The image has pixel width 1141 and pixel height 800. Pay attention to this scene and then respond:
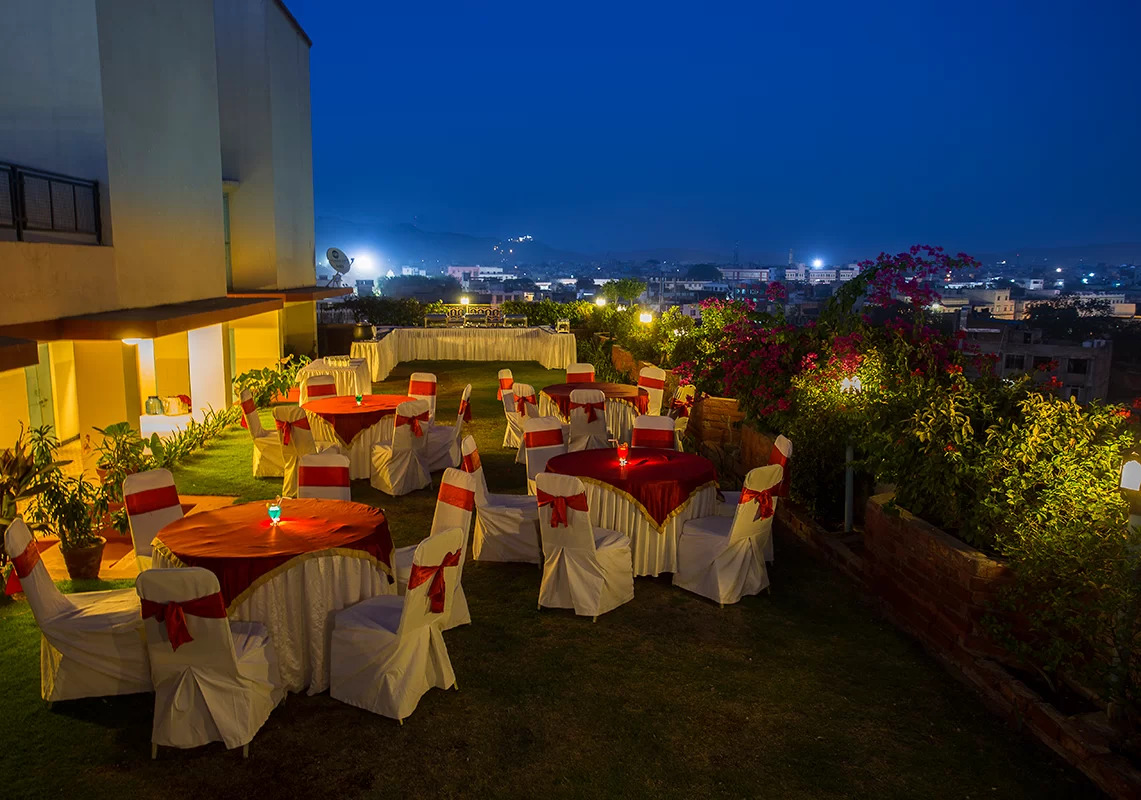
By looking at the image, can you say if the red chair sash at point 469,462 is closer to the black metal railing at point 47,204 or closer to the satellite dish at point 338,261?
the black metal railing at point 47,204

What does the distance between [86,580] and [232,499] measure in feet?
7.35

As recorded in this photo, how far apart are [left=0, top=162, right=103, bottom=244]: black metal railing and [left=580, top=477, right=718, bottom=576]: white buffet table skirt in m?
5.95

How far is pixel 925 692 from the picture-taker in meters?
4.43

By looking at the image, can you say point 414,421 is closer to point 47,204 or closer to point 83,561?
point 83,561

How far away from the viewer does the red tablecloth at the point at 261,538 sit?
4.12 metres

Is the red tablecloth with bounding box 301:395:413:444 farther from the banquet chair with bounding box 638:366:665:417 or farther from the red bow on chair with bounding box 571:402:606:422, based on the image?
the banquet chair with bounding box 638:366:665:417

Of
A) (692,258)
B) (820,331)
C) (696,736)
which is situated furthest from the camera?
(692,258)

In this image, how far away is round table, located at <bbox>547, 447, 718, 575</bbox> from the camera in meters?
5.84

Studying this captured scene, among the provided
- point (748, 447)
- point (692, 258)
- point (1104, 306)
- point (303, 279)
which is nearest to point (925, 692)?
point (748, 447)

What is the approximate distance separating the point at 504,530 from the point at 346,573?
2024 mm

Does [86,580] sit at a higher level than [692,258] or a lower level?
lower

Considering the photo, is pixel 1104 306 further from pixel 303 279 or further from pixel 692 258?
pixel 692 258

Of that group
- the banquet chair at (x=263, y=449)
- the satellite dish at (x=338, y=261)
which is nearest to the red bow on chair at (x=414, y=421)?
the banquet chair at (x=263, y=449)

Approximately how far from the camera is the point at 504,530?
6254mm
